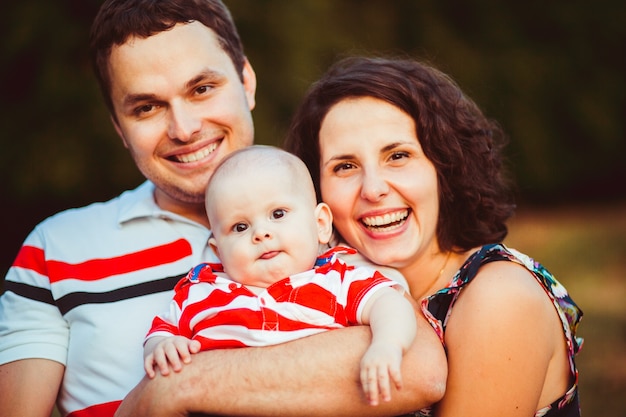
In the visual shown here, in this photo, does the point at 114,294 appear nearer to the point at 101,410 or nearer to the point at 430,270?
the point at 101,410

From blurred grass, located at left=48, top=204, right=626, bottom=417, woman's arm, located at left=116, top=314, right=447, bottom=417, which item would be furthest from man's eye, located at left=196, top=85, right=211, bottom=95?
blurred grass, located at left=48, top=204, right=626, bottom=417

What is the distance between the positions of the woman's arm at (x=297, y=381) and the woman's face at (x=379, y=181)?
51 centimetres

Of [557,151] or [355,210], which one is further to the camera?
[557,151]

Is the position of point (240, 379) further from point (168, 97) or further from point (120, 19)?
point (120, 19)

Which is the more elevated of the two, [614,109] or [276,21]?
[614,109]

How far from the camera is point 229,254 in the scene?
7.64 feet

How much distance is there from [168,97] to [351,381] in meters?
1.39

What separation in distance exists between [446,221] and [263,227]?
34.8 inches

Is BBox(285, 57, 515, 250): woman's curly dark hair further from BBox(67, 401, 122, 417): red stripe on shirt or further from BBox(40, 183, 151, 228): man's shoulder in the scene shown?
BBox(67, 401, 122, 417): red stripe on shirt

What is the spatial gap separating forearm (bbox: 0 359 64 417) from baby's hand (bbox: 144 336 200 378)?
24.4 inches

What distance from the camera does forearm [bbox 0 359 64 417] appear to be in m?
2.61

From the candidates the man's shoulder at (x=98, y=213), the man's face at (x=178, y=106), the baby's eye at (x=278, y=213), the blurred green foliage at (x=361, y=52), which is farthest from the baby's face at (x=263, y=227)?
the blurred green foliage at (x=361, y=52)

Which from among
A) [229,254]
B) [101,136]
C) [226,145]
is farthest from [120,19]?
[101,136]

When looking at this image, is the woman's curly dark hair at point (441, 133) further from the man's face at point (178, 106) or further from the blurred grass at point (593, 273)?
the blurred grass at point (593, 273)
